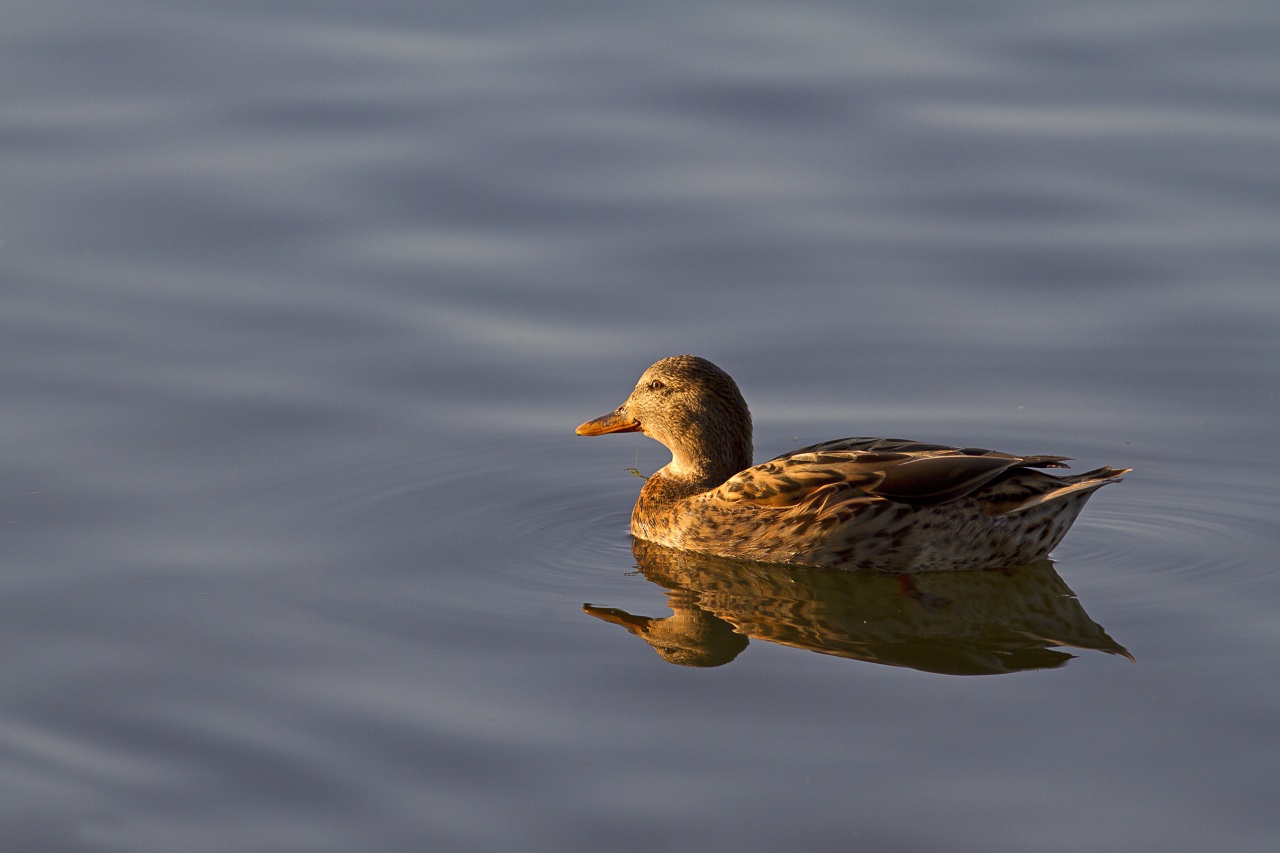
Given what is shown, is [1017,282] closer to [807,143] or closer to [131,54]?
[807,143]

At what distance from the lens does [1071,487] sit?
8.84 meters

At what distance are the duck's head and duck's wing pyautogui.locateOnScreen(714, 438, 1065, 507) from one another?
524 millimetres

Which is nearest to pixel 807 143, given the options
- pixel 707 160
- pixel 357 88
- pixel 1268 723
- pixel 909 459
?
pixel 707 160

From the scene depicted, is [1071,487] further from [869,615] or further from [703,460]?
[703,460]

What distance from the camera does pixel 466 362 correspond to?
11.0m

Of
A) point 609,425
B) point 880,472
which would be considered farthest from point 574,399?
point 880,472

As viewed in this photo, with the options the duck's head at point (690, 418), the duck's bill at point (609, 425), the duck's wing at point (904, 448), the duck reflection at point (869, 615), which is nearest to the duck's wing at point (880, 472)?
the duck's wing at point (904, 448)

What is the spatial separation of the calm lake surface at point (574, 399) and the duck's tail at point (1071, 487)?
34 centimetres

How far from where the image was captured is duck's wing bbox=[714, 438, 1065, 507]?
9141mm

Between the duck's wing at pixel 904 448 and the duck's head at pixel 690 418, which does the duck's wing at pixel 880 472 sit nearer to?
the duck's wing at pixel 904 448

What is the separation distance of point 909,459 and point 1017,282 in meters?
2.76

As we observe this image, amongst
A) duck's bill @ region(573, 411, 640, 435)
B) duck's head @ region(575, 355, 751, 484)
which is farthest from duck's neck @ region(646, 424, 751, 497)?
duck's bill @ region(573, 411, 640, 435)

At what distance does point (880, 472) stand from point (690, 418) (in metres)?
1.20

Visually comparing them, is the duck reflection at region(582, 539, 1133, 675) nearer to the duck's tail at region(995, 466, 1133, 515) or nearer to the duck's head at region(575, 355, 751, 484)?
the duck's tail at region(995, 466, 1133, 515)
